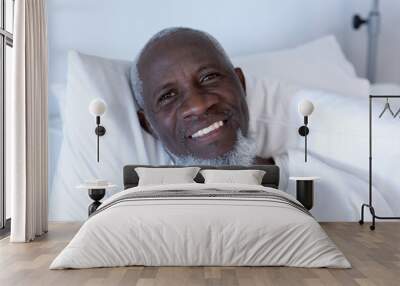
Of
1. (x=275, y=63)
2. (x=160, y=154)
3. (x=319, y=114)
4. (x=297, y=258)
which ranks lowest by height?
(x=297, y=258)

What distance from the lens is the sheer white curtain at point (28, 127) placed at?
19.2 feet

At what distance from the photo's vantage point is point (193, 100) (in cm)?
692

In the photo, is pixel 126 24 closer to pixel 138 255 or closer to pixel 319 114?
pixel 319 114

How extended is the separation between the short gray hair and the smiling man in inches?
0.5

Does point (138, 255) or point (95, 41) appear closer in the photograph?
point (138, 255)

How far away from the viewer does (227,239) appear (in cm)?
454

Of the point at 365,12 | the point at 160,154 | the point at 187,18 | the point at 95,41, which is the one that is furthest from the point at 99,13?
the point at 365,12

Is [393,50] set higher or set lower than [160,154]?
higher

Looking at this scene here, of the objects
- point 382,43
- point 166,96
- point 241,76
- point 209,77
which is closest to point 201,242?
point 166,96

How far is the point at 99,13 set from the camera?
7.44 m

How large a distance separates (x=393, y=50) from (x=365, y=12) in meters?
0.56

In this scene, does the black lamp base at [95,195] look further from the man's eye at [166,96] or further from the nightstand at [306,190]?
the nightstand at [306,190]

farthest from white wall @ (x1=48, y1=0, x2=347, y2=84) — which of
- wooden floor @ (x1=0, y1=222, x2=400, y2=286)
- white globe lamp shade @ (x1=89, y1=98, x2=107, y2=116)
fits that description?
wooden floor @ (x1=0, y1=222, x2=400, y2=286)

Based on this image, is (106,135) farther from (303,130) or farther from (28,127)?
(303,130)
